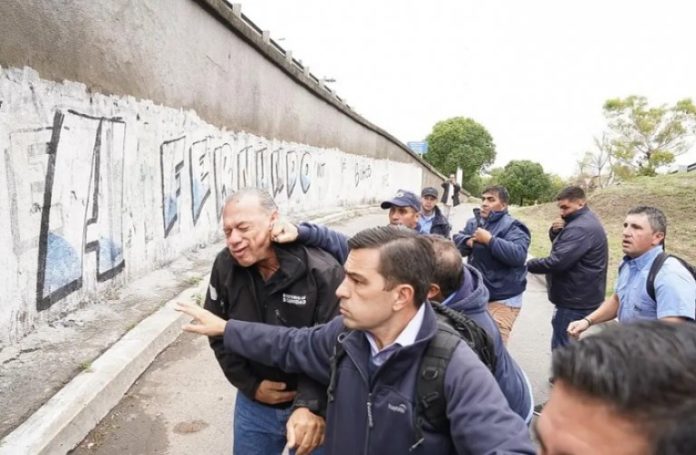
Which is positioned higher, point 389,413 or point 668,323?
point 668,323

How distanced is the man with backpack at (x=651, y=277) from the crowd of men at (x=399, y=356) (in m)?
0.01

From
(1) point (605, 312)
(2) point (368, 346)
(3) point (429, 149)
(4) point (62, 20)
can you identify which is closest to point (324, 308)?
(2) point (368, 346)

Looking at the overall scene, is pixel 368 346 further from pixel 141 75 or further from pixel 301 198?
pixel 301 198

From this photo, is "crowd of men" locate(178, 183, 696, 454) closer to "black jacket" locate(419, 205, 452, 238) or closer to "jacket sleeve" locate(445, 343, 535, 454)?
"jacket sleeve" locate(445, 343, 535, 454)

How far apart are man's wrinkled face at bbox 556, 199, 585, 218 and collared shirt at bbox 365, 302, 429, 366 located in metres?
3.17

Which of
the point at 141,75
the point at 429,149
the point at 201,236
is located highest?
the point at 429,149

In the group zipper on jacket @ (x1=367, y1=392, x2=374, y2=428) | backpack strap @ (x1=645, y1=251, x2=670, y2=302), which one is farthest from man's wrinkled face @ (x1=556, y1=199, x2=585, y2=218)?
zipper on jacket @ (x1=367, y1=392, x2=374, y2=428)

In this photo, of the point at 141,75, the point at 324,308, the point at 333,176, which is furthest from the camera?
the point at 333,176

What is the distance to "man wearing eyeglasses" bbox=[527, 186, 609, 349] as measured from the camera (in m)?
4.23

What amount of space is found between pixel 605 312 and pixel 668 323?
11.1ft

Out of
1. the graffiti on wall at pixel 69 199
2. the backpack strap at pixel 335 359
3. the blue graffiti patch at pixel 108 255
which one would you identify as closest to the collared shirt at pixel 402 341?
the backpack strap at pixel 335 359

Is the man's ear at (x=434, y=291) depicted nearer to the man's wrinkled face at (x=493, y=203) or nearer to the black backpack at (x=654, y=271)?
the black backpack at (x=654, y=271)

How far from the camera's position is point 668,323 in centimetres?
81

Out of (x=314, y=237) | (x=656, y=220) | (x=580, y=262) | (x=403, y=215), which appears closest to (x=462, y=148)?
(x=580, y=262)
